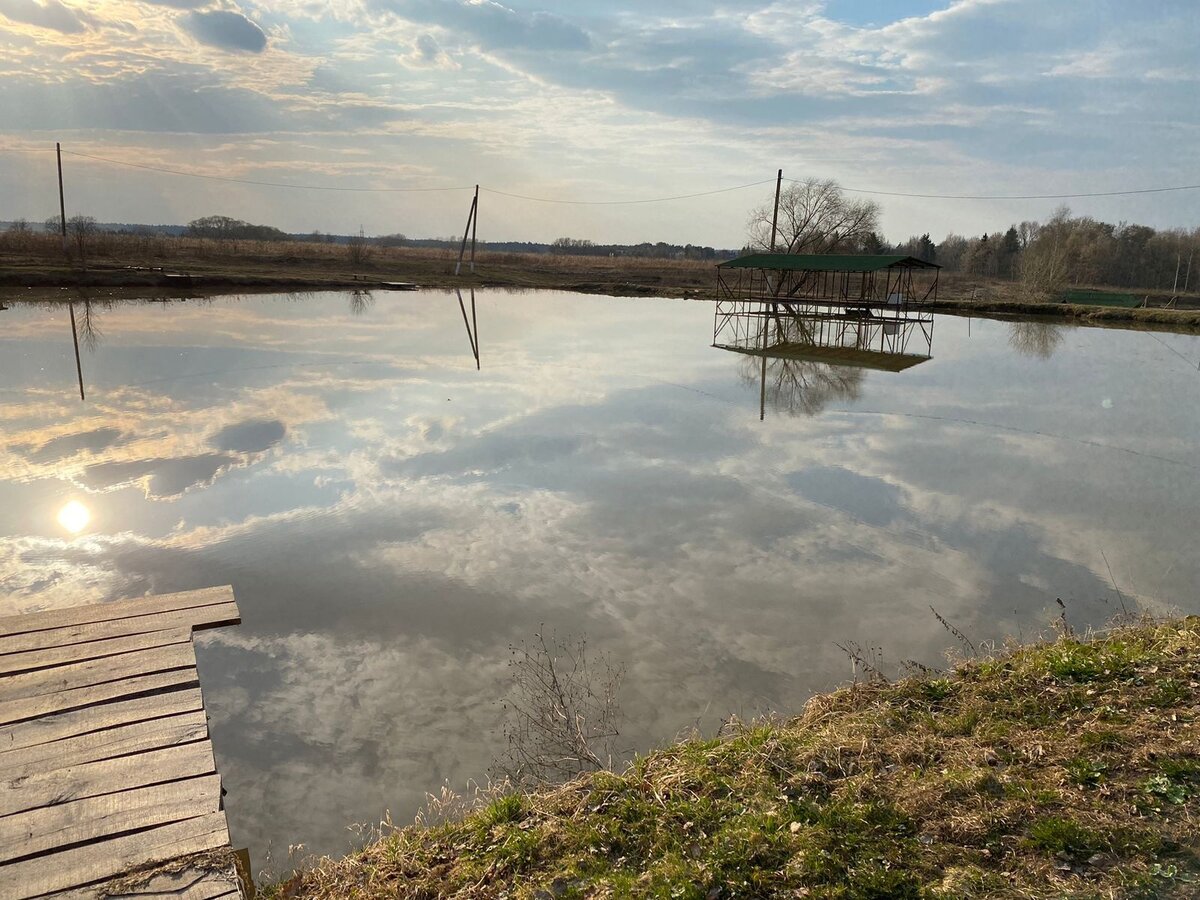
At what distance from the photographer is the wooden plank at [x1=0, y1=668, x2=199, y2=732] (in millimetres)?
3691

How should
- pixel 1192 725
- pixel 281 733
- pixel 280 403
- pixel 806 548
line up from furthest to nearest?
pixel 280 403
pixel 806 548
pixel 281 733
pixel 1192 725

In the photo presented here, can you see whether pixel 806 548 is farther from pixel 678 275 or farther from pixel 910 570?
pixel 678 275

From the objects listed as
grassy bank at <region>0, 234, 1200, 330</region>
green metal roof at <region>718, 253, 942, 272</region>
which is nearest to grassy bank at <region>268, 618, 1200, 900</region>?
green metal roof at <region>718, 253, 942, 272</region>

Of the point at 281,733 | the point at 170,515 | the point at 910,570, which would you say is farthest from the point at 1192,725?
the point at 170,515

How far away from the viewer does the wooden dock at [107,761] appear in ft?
9.09

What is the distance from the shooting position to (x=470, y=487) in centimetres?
952

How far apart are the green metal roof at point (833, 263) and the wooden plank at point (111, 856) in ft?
105

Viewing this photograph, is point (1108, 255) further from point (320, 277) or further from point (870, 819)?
point (870, 819)

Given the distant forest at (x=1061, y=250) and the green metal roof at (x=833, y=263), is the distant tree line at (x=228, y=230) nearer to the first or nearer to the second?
the distant forest at (x=1061, y=250)

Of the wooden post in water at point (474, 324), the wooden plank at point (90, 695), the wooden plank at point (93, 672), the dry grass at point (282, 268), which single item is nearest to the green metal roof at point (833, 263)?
the wooden post in water at point (474, 324)

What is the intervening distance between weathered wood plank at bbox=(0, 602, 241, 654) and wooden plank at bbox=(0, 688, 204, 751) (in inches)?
32.7

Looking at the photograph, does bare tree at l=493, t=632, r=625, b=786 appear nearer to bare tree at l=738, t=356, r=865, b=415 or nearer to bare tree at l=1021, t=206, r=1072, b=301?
bare tree at l=738, t=356, r=865, b=415

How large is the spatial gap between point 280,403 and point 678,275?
5214cm

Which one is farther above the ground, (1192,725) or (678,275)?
(678,275)
